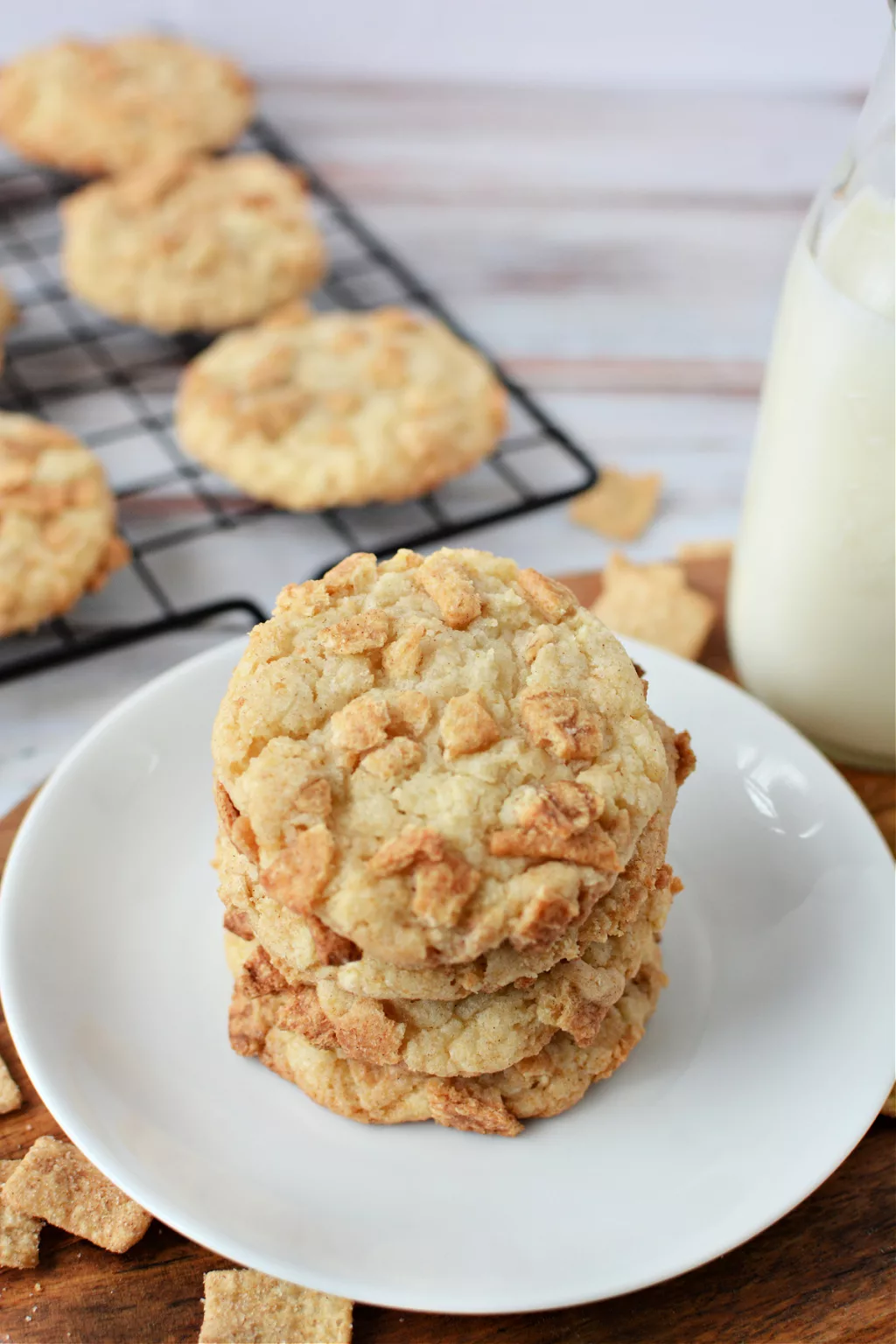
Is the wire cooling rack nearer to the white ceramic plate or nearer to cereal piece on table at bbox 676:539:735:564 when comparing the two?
cereal piece on table at bbox 676:539:735:564

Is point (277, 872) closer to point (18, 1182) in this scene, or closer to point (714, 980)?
point (18, 1182)

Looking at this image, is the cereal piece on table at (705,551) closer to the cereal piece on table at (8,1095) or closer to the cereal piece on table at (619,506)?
the cereal piece on table at (619,506)

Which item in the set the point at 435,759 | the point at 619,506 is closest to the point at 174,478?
the point at 619,506

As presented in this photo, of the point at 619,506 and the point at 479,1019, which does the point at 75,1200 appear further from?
the point at 619,506

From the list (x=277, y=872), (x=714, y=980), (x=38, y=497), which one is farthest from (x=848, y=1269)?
(x=38, y=497)

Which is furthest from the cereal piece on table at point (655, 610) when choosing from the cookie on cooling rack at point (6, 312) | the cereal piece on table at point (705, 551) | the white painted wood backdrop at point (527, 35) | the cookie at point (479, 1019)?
the white painted wood backdrop at point (527, 35)

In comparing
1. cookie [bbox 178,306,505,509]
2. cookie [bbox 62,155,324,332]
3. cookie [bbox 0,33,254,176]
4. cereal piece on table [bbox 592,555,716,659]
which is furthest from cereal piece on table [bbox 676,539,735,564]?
cookie [bbox 0,33,254,176]
